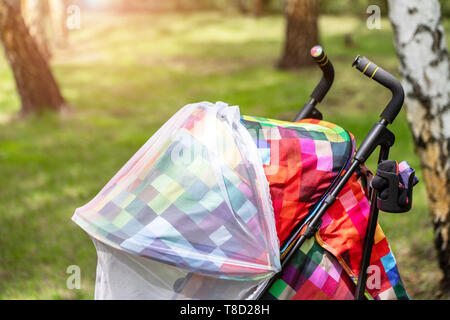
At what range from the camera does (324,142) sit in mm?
2441

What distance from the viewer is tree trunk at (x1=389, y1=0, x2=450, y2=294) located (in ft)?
10.4

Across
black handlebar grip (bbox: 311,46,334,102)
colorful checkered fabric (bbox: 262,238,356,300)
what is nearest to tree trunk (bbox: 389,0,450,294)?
black handlebar grip (bbox: 311,46,334,102)

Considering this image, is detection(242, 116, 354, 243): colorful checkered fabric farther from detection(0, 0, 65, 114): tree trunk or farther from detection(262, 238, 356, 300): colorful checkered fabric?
detection(0, 0, 65, 114): tree trunk

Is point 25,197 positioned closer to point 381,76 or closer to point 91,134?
point 91,134

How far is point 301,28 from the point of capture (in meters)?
10.8

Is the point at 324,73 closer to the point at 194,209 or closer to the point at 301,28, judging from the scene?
the point at 194,209

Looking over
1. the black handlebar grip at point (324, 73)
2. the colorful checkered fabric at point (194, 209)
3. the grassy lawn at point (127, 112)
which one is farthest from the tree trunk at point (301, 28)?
the colorful checkered fabric at point (194, 209)

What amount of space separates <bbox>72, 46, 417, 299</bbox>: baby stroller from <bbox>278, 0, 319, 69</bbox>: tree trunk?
858 cm

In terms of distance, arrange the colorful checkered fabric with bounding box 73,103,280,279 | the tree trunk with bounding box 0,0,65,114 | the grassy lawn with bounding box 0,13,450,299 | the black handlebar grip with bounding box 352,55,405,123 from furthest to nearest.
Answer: the tree trunk with bounding box 0,0,65,114, the grassy lawn with bounding box 0,13,450,299, the black handlebar grip with bounding box 352,55,405,123, the colorful checkered fabric with bounding box 73,103,280,279

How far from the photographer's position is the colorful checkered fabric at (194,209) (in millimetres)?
2125

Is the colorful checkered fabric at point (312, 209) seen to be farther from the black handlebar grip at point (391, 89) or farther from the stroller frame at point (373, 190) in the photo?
the black handlebar grip at point (391, 89)

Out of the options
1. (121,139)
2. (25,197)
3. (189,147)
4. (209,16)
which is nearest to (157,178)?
(189,147)

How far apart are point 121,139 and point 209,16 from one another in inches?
624

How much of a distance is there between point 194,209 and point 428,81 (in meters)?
1.80
